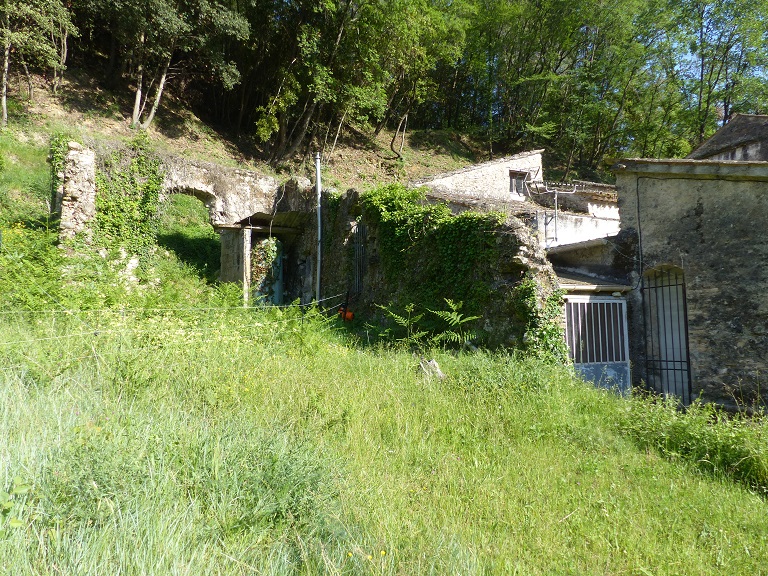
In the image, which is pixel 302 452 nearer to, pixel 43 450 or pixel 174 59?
pixel 43 450

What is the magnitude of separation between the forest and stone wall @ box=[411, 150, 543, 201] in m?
6.54

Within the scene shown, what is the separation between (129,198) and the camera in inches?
587

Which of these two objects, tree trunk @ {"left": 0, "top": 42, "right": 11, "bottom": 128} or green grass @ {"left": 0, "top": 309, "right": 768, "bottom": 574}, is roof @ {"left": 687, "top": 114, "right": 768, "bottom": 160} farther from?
tree trunk @ {"left": 0, "top": 42, "right": 11, "bottom": 128}

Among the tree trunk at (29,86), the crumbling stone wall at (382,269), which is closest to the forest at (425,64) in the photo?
the tree trunk at (29,86)

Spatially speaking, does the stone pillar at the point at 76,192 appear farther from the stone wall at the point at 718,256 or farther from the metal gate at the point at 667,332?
the metal gate at the point at 667,332

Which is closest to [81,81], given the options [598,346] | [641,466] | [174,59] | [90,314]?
[174,59]

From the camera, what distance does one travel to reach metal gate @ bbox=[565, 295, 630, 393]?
9281 mm

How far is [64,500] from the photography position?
296 centimetres

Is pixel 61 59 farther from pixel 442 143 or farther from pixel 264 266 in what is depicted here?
pixel 442 143

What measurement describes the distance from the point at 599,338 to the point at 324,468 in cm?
753

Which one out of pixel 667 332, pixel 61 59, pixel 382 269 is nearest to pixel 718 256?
pixel 667 332

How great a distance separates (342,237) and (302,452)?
385 inches

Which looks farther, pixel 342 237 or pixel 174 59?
pixel 174 59

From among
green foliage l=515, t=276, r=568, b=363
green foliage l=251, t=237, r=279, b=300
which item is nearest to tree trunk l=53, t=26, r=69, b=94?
green foliage l=251, t=237, r=279, b=300
